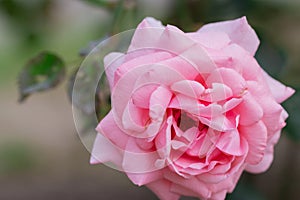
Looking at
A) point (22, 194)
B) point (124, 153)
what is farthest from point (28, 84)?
point (22, 194)

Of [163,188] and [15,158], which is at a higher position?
[163,188]

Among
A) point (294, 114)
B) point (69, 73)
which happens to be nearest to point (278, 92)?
point (294, 114)

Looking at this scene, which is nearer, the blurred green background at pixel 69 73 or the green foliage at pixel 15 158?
the blurred green background at pixel 69 73

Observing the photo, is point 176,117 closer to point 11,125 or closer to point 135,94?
point 135,94

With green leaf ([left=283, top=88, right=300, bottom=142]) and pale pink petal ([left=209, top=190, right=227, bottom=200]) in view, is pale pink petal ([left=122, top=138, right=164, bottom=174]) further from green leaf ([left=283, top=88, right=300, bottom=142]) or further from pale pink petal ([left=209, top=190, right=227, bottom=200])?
green leaf ([left=283, top=88, right=300, bottom=142])

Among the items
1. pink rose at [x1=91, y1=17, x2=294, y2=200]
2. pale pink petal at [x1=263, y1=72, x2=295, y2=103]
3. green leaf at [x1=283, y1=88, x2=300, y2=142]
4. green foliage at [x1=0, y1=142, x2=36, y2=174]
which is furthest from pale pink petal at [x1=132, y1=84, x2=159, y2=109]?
green foliage at [x1=0, y1=142, x2=36, y2=174]

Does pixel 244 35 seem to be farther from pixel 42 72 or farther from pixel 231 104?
pixel 42 72

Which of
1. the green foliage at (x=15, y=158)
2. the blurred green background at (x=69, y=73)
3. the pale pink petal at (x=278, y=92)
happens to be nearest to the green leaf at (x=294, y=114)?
the blurred green background at (x=69, y=73)

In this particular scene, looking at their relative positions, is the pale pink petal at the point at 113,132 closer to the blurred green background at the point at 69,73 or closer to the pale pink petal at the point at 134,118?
the pale pink petal at the point at 134,118
